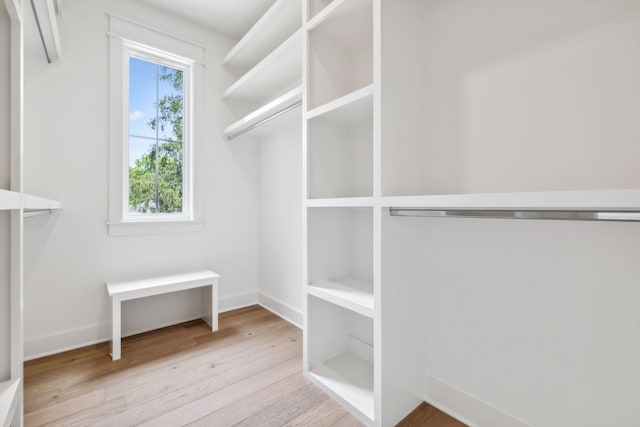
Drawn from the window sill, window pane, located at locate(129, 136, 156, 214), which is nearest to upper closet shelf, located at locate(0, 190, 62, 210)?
the window sill

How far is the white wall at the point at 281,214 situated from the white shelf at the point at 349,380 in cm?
69

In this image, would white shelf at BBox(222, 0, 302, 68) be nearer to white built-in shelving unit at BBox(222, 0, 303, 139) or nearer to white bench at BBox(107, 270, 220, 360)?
white built-in shelving unit at BBox(222, 0, 303, 139)

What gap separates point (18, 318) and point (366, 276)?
1.48 meters

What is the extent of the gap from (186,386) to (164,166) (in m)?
1.72

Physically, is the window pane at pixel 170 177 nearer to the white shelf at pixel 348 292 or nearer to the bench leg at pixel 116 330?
the bench leg at pixel 116 330

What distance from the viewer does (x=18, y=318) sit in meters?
0.86

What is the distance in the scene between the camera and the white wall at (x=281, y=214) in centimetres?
236

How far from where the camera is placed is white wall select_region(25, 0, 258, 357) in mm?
1887
